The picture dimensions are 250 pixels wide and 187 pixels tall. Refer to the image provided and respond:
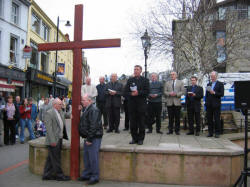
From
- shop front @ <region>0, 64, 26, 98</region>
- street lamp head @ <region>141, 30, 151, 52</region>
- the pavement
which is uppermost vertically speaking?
street lamp head @ <region>141, 30, 151, 52</region>

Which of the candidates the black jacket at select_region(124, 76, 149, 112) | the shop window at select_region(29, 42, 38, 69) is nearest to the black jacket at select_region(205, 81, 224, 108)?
the black jacket at select_region(124, 76, 149, 112)

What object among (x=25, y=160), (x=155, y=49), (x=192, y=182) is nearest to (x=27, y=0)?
(x=155, y=49)

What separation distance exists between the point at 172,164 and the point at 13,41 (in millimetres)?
20144

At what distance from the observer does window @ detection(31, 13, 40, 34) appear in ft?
83.7

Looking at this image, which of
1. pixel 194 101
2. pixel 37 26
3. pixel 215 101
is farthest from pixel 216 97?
pixel 37 26

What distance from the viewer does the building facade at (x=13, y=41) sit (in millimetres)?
19938

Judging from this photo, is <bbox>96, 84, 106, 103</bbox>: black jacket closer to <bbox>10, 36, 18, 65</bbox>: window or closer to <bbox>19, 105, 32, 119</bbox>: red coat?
<bbox>19, 105, 32, 119</bbox>: red coat

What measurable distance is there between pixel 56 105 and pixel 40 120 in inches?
240

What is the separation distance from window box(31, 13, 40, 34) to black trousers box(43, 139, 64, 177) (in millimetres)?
22285

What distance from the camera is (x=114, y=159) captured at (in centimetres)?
594

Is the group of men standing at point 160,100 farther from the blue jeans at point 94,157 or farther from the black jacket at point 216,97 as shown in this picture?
the blue jeans at point 94,157

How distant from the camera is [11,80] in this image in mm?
20406

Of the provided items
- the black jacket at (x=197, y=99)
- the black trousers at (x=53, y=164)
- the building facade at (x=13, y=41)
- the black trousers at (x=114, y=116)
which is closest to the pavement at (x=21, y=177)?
the black trousers at (x=53, y=164)

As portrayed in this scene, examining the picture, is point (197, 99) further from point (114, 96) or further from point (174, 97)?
point (114, 96)
